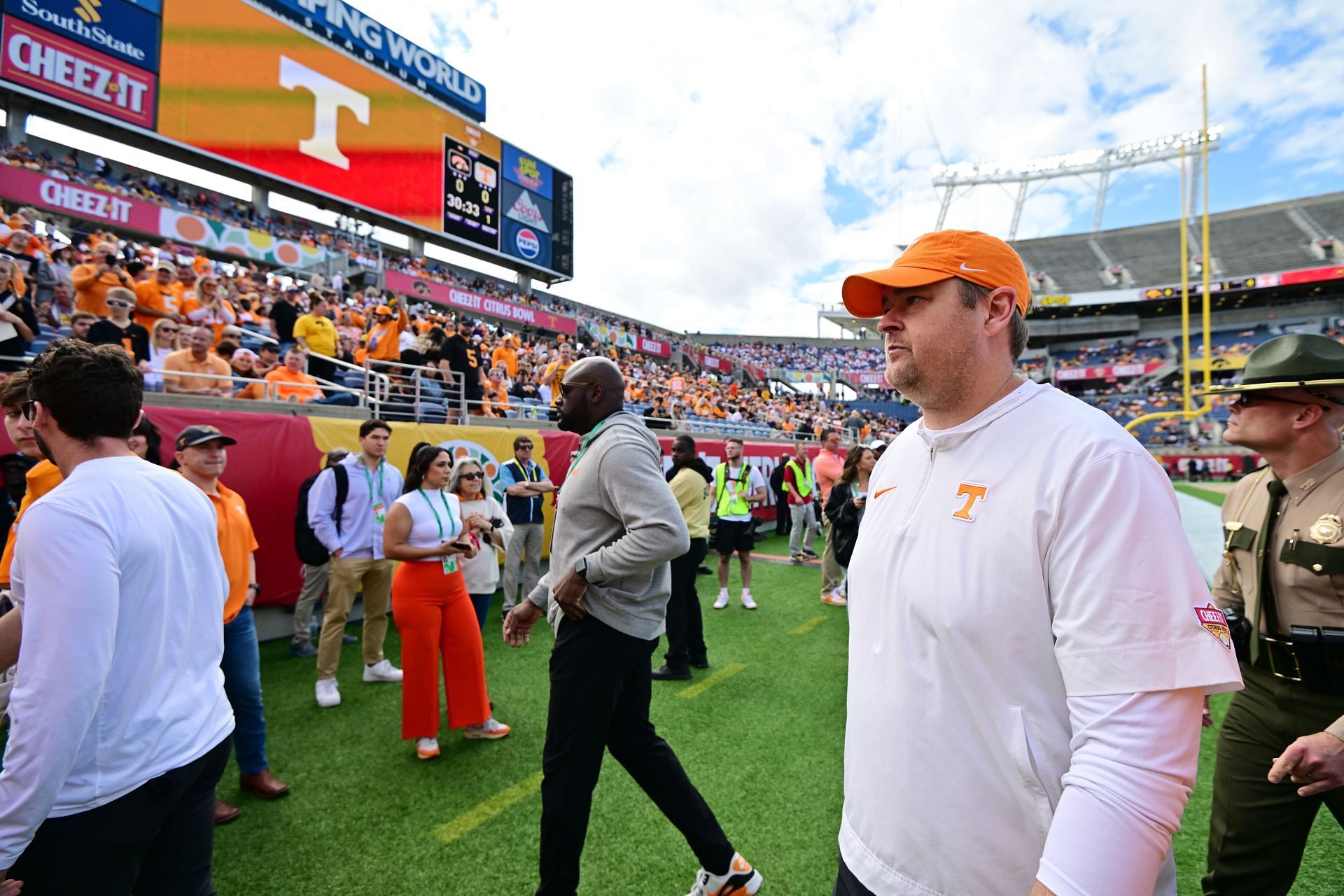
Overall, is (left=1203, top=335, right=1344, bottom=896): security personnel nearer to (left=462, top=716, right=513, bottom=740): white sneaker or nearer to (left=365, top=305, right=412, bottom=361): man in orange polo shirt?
(left=462, top=716, right=513, bottom=740): white sneaker

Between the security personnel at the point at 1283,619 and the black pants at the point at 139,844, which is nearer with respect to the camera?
the black pants at the point at 139,844

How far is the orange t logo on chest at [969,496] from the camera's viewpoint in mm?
1171

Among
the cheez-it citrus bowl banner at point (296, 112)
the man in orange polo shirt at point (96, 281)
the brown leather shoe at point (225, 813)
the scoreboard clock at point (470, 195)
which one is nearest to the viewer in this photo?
the brown leather shoe at point (225, 813)

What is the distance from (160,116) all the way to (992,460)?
24731mm

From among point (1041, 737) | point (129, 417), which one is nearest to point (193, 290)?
point (129, 417)

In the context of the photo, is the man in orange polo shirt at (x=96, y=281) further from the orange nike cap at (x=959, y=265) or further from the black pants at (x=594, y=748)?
the orange nike cap at (x=959, y=265)

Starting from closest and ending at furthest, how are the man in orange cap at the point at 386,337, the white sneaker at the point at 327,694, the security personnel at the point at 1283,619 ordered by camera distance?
the security personnel at the point at 1283,619 < the white sneaker at the point at 327,694 < the man in orange cap at the point at 386,337

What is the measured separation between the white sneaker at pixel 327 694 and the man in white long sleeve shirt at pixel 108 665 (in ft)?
9.95

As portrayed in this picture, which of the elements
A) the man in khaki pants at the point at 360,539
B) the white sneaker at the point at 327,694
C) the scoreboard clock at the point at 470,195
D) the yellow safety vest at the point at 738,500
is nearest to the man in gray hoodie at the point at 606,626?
the white sneaker at the point at 327,694

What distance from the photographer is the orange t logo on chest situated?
1.17 meters

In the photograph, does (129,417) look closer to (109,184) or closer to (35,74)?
(35,74)

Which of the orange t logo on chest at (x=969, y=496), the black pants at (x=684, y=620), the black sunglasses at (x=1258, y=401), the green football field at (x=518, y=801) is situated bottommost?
the green football field at (x=518, y=801)

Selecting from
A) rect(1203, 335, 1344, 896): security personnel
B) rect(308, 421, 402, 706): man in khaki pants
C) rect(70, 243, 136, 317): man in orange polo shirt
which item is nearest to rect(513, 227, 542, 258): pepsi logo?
rect(70, 243, 136, 317): man in orange polo shirt

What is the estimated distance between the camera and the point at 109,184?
18.6 meters
